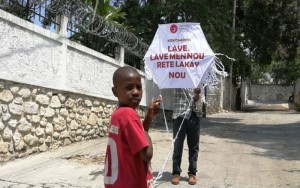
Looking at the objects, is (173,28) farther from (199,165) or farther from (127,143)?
(127,143)

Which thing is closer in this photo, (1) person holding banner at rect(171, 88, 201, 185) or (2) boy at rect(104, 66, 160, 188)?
(2) boy at rect(104, 66, 160, 188)

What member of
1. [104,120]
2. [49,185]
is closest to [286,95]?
[104,120]

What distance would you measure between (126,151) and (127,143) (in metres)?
0.05

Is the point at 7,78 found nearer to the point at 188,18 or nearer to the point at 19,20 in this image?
the point at 19,20

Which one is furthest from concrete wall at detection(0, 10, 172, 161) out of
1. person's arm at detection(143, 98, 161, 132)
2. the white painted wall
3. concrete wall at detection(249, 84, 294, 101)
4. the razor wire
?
concrete wall at detection(249, 84, 294, 101)

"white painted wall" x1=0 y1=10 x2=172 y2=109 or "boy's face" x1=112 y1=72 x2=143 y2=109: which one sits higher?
"white painted wall" x1=0 y1=10 x2=172 y2=109

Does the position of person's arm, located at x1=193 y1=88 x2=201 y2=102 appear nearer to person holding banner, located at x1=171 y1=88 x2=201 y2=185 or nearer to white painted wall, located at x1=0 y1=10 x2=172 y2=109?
person holding banner, located at x1=171 y1=88 x2=201 y2=185

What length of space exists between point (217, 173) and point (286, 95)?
219 ft

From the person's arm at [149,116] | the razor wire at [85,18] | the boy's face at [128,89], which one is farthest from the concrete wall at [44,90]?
the boy's face at [128,89]

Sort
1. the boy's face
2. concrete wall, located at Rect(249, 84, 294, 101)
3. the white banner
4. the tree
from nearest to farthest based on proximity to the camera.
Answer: the boy's face
the white banner
the tree
concrete wall, located at Rect(249, 84, 294, 101)

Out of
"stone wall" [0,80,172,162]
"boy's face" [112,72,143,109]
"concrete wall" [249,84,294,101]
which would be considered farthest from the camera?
"concrete wall" [249,84,294,101]

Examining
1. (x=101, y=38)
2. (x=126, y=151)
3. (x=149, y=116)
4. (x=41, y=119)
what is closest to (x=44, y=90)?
(x=41, y=119)

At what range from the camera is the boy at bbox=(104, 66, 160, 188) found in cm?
245

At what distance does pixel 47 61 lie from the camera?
776 centimetres
